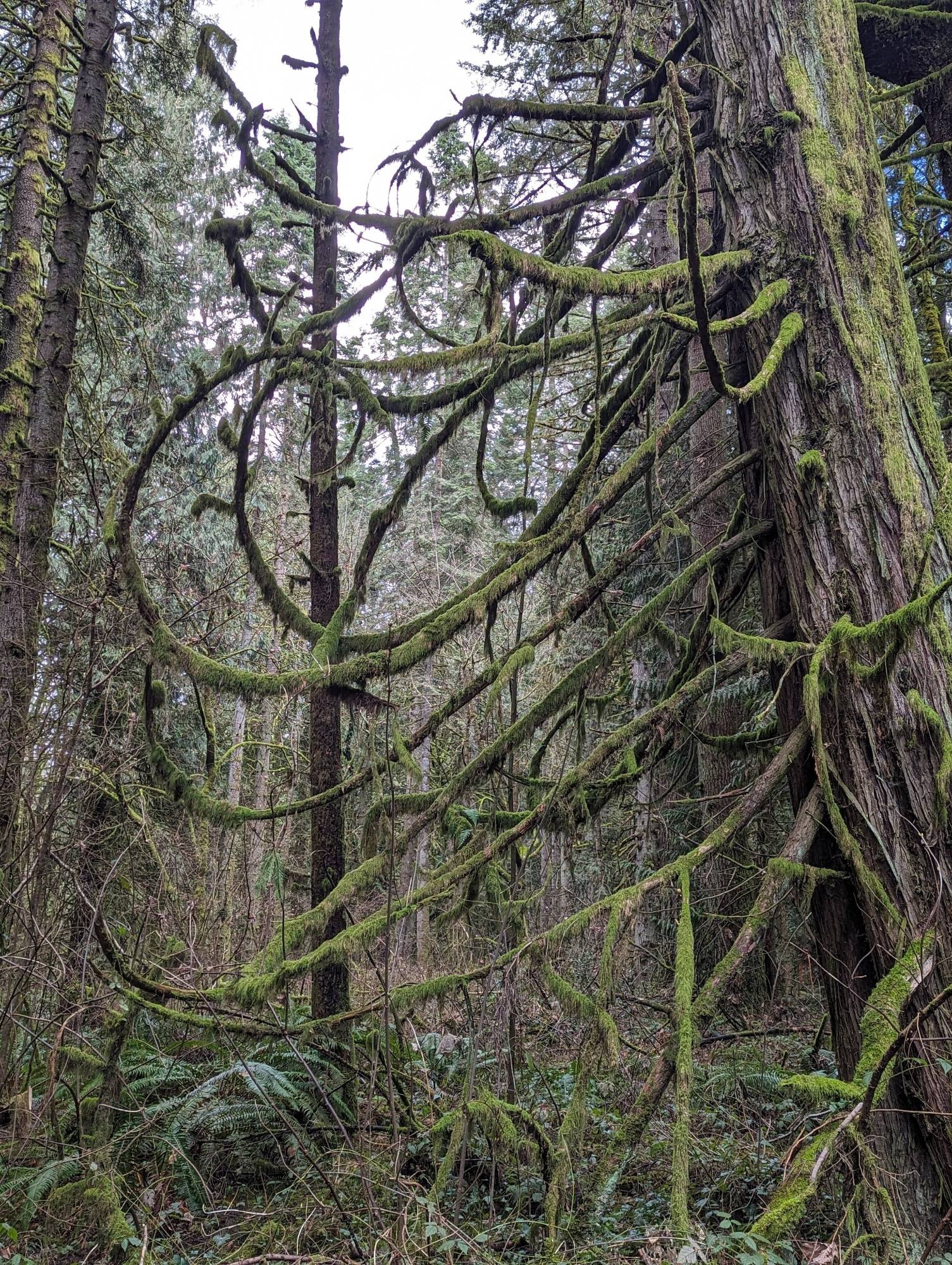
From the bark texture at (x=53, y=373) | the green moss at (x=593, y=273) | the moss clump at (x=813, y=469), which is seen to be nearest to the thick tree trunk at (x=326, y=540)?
the bark texture at (x=53, y=373)

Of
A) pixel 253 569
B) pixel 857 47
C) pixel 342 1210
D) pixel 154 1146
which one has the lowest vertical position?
pixel 154 1146

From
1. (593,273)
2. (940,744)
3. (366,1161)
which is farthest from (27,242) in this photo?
(940,744)

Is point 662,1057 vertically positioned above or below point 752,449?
below

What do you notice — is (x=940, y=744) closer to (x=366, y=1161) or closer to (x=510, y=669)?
(x=510, y=669)

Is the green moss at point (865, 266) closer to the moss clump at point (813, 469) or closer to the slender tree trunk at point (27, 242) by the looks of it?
the moss clump at point (813, 469)

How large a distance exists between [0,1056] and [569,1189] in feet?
11.4

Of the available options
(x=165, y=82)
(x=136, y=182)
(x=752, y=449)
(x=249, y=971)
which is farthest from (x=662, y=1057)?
(x=136, y=182)

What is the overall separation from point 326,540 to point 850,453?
187 inches

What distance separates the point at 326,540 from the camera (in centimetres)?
717

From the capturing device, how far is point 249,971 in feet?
11.0

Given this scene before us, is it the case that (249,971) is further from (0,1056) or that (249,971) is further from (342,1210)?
(0,1056)

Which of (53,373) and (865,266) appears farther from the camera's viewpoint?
(53,373)

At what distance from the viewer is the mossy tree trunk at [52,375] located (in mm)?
6801

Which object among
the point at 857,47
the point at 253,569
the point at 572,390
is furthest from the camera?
the point at 572,390
